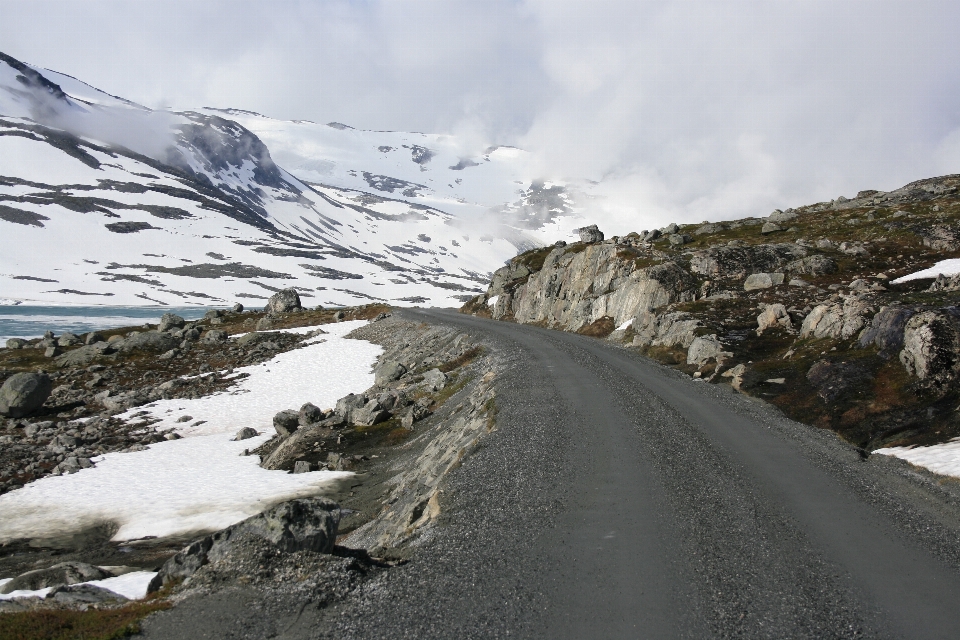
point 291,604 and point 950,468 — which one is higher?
point 950,468

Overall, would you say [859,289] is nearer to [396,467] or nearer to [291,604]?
[396,467]

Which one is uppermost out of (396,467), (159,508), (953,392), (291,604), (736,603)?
(953,392)

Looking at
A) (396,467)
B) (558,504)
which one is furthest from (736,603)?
(396,467)

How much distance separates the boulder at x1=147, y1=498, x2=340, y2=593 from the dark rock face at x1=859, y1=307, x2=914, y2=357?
24.8m

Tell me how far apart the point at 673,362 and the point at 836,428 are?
565 inches

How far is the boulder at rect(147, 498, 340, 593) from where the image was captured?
1206 cm

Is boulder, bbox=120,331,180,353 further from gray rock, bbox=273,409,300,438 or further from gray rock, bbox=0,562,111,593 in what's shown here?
gray rock, bbox=0,562,111,593

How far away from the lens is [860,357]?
24641mm

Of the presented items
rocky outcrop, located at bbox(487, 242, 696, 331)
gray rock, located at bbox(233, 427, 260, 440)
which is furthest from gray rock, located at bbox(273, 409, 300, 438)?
rocky outcrop, located at bbox(487, 242, 696, 331)

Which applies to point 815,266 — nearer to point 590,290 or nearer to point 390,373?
point 590,290

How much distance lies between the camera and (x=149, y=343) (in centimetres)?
6938

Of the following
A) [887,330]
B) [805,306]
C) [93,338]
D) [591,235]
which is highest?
[591,235]

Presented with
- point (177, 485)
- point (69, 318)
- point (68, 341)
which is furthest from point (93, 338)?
point (69, 318)

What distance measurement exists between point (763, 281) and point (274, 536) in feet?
144
